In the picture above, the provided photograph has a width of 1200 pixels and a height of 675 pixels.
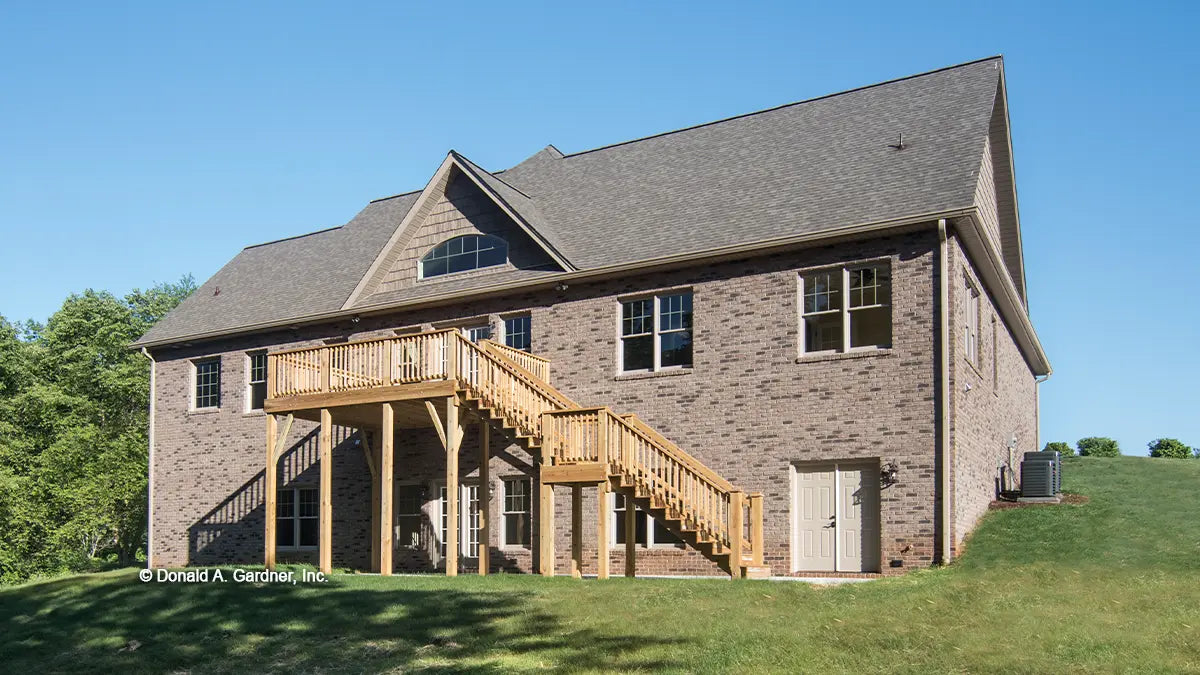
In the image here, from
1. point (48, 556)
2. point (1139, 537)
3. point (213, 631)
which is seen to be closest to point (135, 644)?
point (213, 631)

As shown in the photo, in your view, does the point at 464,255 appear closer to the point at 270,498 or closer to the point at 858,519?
the point at 270,498

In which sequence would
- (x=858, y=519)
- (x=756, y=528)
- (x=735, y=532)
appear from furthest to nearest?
(x=858, y=519) < (x=756, y=528) < (x=735, y=532)

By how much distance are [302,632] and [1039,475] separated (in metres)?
14.3

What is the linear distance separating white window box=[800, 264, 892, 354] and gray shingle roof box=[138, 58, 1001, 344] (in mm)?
964

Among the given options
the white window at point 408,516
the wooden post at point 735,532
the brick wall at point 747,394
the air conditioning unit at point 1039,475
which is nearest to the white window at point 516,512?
the brick wall at point 747,394

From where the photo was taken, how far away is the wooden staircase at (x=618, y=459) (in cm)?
1852

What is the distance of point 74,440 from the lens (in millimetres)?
46875

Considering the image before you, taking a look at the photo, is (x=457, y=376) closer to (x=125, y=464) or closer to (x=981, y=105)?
(x=981, y=105)

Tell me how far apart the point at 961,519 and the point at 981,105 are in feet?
26.9

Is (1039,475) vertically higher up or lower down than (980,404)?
lower down

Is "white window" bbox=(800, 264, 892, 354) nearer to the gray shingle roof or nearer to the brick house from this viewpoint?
the brick house

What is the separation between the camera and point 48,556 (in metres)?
48.2

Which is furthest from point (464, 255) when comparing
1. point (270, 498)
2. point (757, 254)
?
point (757, 254)

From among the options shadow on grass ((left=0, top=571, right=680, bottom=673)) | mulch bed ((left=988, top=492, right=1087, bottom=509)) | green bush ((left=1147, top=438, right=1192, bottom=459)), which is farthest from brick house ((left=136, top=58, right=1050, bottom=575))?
green bush ((left=1147, top=438, right=1192, bottom=459))
